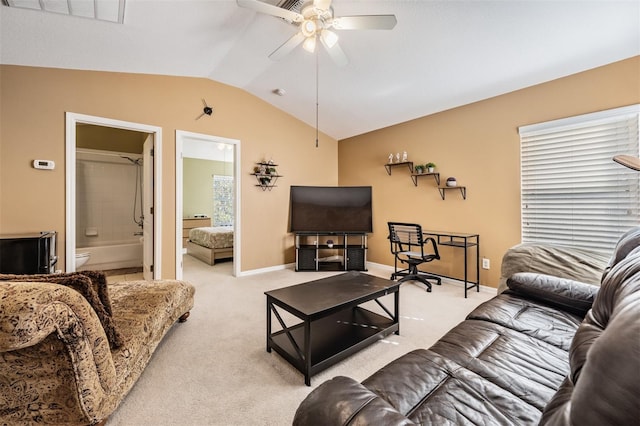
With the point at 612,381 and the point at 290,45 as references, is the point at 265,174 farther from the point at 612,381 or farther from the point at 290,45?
the point at 612,381

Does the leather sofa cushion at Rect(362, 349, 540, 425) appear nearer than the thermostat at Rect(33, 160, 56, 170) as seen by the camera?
Yes

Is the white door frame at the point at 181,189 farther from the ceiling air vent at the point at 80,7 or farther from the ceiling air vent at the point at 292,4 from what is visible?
the ceiling air vent at the point at 292,4

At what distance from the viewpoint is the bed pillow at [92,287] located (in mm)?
1258

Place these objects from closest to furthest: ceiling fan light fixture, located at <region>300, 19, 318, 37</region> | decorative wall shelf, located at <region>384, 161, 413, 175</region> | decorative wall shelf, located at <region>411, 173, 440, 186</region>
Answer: ceiling fan light fixture, located at <region>300, 19, 318, 37</region> → decorative wall shelf, located at <region>411, 173, 440, 186</region> → decorative wall shelf, located at <region>384, 161, 413, 175</region>

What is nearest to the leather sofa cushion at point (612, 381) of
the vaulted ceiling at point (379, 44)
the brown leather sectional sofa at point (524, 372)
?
the brown leather sectional sofa at point (524, 372)

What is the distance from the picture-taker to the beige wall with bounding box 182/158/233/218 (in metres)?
6.96

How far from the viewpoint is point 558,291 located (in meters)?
1.79

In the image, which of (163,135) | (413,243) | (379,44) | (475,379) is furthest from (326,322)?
(163,135)

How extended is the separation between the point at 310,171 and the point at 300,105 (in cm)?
125

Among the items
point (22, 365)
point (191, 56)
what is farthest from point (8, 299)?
point (191, 56)

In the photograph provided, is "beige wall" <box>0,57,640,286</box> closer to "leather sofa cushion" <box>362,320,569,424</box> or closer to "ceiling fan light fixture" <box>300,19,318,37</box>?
"ceiling fan light fixture" <box>300,19,318,37</box>

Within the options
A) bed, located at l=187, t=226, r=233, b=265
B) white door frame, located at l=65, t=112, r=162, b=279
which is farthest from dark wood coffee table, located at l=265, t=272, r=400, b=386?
bed, located at l=187, t=226, r=233, b=265

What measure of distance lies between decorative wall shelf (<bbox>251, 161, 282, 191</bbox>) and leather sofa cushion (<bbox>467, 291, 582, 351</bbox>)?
11.8 ft

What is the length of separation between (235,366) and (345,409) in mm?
1477
